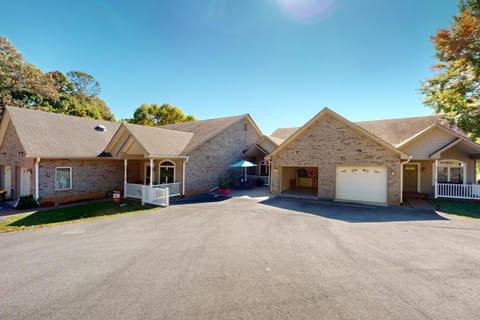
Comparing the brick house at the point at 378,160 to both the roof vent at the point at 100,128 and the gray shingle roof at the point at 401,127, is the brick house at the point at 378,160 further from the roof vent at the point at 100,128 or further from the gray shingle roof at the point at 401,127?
the roof vent at the point at 100,128

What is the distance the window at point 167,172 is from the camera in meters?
15.9

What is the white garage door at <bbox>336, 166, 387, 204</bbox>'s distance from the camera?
1259 centimetres

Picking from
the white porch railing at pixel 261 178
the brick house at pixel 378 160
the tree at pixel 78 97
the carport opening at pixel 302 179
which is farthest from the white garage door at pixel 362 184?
the tree at pixel 78 97

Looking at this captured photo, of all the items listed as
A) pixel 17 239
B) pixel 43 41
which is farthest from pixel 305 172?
pixel 43 41

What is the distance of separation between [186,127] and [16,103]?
18.1 meters

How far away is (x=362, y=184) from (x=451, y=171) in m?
8.81

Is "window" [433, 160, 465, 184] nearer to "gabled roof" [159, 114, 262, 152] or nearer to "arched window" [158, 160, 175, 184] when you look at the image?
"gabled roof" [159, 114, 262, 152]

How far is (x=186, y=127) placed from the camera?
75.3ft

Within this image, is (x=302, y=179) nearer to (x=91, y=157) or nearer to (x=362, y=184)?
(x=362, y=184)

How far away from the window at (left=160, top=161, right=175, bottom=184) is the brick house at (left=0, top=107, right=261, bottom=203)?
8cm

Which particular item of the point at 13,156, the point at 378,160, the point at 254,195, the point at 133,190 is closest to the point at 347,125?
the point at 378,160

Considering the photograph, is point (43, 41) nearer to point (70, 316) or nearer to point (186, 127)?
point (186, 127)

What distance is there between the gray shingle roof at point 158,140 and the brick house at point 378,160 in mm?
7752

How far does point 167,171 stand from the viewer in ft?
52.3
